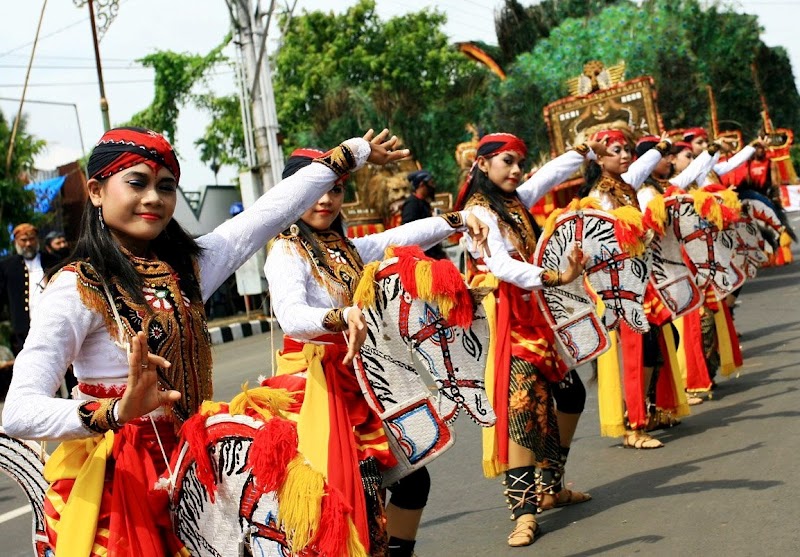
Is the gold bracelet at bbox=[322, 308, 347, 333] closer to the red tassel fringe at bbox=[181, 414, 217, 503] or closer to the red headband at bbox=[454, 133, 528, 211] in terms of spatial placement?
the red tassel fringe at bbox=[181, 414, 217, 503]

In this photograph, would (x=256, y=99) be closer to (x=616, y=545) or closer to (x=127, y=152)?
(x=616, y=545)

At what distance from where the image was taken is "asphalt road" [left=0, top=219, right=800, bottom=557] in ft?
16.0

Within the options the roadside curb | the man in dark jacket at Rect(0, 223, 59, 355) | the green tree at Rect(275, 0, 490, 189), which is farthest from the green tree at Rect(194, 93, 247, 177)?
the man in dark jacket at Rect(0, 223, 59, 355)

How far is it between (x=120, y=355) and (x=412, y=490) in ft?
5.12

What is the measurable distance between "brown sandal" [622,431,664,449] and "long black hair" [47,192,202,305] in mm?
4280

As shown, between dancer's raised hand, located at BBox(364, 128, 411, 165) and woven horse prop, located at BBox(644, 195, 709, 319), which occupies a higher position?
dancer's raised hand, located at BBox(364, 128, 411, 165)

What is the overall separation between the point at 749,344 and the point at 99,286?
863 centimetres

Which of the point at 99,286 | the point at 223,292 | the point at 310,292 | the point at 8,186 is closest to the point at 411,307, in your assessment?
the point at 310,292

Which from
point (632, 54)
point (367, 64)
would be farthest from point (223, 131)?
point (632, 54)

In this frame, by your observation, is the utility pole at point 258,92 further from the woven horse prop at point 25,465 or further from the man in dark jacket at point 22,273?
the woven horse prop at point 25,465

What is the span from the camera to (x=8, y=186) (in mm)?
16047

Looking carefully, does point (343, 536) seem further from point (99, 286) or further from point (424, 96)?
point (424, 96)

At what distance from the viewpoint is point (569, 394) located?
5676 millimetres

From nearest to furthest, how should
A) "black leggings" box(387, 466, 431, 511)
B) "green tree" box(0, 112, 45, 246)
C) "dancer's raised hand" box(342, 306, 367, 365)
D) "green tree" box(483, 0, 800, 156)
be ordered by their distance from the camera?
"dancer's raised hand" box(342, 306, 367, 365)
"black leggings" box(387, 466, 431, 511)
"green tree" box(0, 112, 45, 246)
"green tree" box(483, 0, 800, 156)
